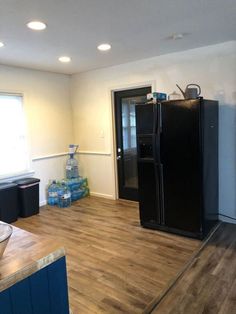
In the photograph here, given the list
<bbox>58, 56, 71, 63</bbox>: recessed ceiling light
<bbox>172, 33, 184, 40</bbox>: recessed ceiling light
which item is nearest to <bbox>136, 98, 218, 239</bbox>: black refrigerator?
<bbox>172, 33, 184, 40</bbox>: recessed ceiling light

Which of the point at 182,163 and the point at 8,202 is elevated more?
the point at 182,163

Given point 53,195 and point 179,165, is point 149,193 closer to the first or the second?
point 179,165

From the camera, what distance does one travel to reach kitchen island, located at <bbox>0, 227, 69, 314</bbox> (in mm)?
1104

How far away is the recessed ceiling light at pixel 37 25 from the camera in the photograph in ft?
8.43

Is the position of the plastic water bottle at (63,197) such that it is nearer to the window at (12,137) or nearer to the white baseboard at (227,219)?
the window at (12,137)

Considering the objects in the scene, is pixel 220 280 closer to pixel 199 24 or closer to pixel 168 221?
pixel 168 221

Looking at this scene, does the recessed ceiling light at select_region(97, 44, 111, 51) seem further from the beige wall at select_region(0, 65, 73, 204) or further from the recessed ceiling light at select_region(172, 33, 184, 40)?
the beige wall at select_region(0, 65, 73, 204)

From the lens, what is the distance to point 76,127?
543cm

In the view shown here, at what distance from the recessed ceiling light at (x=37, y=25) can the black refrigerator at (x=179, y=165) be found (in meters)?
1.47

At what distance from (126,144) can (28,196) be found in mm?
1925

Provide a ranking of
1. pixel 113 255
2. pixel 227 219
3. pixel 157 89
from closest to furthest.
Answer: pixel 113 255
pixel 227 219
pixel 157 89

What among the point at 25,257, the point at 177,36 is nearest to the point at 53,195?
the point at 177,36

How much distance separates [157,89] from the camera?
4141 mm

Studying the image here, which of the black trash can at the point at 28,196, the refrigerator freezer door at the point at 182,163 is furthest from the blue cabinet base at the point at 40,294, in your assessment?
the black trash can at the point at 28,196
